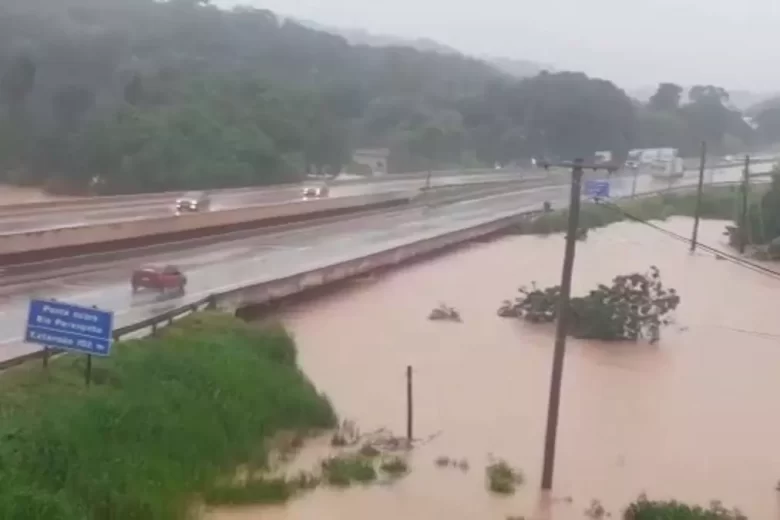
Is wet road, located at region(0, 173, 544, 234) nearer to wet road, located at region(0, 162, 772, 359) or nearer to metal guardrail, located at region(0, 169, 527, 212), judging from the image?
metal guardrail, located at region(0, 169, 527, 212)

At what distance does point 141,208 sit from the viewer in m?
32.4

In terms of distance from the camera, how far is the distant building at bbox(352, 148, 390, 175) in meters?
63.4

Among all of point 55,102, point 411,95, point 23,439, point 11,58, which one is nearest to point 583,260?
point 55,102

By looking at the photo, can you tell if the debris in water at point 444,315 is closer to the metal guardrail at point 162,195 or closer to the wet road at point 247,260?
the wet road at point 247,260

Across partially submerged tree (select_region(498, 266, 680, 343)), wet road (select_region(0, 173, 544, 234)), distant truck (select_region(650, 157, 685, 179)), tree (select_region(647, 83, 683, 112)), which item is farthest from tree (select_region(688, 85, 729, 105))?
partially submerged tree (select_region(498, 266, 680, 343))

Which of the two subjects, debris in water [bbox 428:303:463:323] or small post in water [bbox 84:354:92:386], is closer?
small post in water [bbox 84:354:92:386]

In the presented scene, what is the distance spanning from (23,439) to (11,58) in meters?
38.9

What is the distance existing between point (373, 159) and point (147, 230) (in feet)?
130

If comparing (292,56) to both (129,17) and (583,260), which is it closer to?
(129,17)

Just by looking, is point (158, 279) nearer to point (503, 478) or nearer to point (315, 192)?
point (503, 478)

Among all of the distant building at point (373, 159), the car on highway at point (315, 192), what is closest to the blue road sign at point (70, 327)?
the car on highway at point (315, 192)

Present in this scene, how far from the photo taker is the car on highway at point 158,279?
20750 mm

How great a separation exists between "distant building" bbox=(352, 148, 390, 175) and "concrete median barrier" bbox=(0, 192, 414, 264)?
80.9ft

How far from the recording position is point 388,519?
1273 cm
